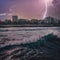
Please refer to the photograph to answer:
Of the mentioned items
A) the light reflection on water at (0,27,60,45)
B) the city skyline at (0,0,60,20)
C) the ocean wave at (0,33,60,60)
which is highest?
the city skyline at (0,0,60,20)

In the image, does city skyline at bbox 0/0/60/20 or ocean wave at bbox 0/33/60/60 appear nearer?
ocean wave at bbox 0/33/60/60

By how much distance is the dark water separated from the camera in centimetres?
162

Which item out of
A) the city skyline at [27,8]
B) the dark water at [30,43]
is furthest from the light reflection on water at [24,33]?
the city skyline at [27,8]

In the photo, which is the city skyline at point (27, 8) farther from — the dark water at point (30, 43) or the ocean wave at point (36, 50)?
the ocean wave at point (36, 50)

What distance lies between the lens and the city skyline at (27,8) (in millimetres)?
1761

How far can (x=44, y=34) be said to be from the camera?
1.73 meters

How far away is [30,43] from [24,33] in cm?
15

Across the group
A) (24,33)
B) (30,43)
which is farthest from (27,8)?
(30,43)

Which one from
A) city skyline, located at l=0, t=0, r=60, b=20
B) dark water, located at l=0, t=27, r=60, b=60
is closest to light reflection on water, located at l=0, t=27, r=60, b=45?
dark water, located at l=0, t=27, r=60, b=60

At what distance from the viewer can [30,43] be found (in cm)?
169

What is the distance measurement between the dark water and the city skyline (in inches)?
6.4

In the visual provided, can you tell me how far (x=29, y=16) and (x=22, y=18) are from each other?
9 centimetres

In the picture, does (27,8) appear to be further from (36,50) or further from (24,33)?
(36,50)

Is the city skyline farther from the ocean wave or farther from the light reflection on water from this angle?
the ocean wave
